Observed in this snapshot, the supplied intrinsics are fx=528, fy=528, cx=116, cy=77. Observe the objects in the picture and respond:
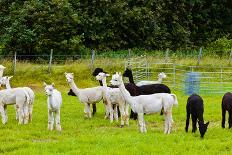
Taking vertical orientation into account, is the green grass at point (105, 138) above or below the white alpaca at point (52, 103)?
below

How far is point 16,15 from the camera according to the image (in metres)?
37.4

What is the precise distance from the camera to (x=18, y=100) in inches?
658

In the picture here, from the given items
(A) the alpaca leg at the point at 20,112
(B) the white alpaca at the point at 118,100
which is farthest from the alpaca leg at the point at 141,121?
(A) the alpaca leg at the point at 20,112

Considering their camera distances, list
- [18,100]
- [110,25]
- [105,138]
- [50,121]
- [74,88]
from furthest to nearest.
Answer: [110,25] < [74,88] < [18,100] < [50,121] < [105,138]

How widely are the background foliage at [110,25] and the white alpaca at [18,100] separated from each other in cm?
1954

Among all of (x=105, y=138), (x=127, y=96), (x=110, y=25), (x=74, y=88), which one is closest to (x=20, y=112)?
(x=74, y=88)

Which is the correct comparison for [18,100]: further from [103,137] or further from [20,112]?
[103,137]

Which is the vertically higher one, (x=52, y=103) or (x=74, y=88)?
(x=74, y=88)

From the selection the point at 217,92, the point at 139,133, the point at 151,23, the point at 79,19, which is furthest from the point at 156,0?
the point at 139,133

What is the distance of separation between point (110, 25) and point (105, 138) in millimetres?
29292

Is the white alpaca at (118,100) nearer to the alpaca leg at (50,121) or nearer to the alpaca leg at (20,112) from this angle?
the alpaca leg at (50,121)

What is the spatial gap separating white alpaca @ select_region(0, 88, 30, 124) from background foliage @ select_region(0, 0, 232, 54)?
19.5 m

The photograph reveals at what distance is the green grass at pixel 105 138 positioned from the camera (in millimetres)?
12539

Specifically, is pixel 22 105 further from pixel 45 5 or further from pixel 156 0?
pixel 156 0
